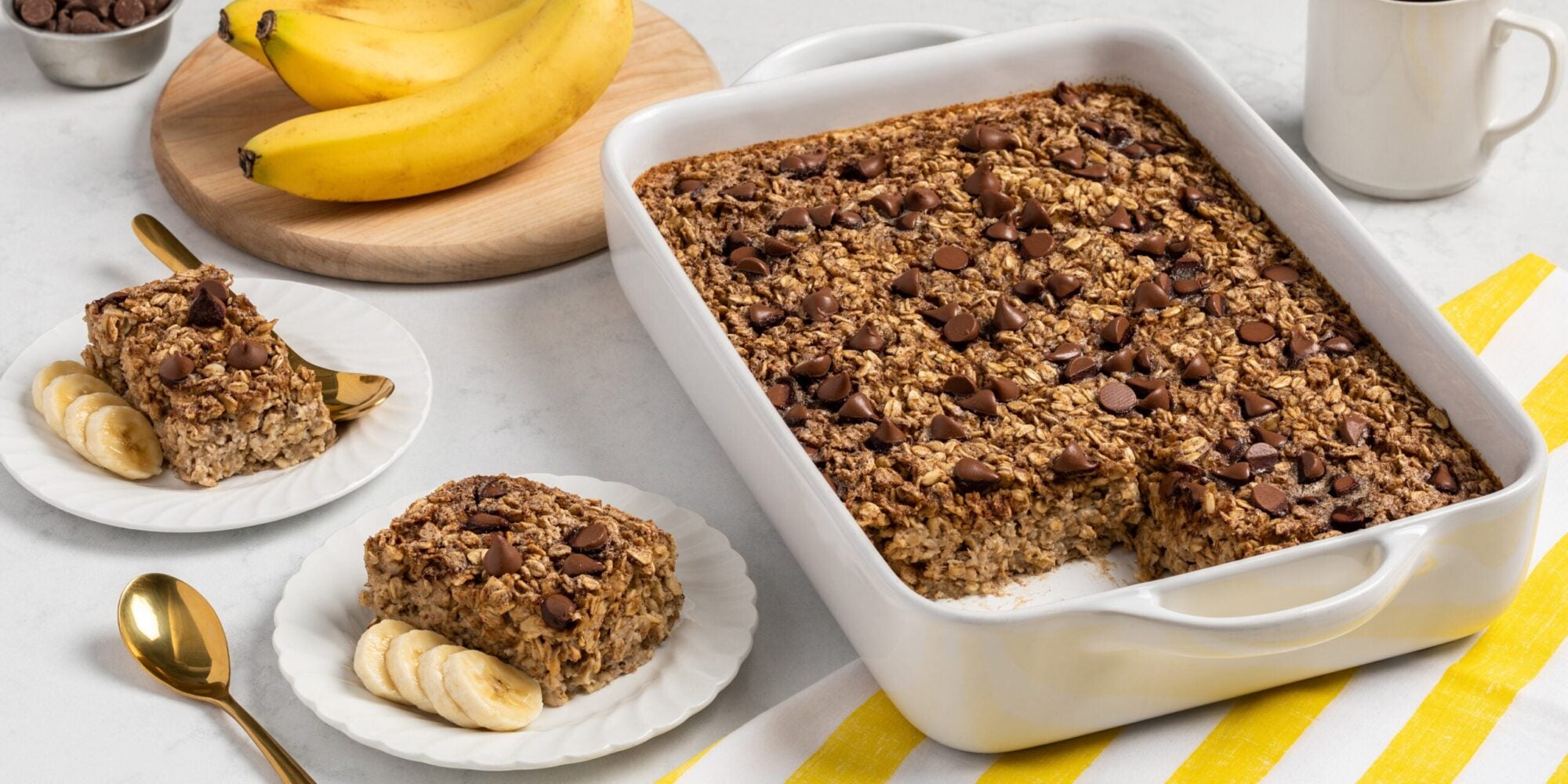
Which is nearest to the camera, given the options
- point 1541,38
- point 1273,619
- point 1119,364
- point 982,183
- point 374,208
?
point 1273,619

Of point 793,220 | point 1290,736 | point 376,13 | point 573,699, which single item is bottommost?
point 1290,736

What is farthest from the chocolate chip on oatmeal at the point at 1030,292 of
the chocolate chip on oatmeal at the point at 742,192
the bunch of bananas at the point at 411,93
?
the bunch of bananas at the point at 411,93

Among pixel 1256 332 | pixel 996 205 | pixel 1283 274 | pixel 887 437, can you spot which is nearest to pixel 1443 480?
pixel 1256 332

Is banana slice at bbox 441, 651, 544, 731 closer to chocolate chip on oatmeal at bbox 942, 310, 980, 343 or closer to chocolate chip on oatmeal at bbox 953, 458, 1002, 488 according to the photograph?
chocolate chip on oatmeal at bbox 953, 458, 1002, 488

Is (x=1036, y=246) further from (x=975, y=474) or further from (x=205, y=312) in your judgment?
(x=205, y=312)

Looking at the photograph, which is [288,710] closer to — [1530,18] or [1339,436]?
[1339,436]

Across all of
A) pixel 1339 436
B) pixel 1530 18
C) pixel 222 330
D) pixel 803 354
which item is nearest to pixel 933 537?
pixel 803 354

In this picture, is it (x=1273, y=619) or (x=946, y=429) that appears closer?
(x=1273, y=619)
